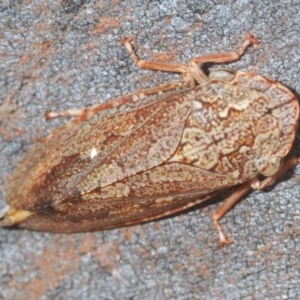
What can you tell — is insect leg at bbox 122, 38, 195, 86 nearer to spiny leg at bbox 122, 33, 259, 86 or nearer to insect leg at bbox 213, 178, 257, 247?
spiny leg at bbox 122, 33, 259, 86

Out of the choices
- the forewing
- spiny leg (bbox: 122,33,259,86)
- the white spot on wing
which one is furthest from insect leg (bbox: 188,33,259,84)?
the white spot on wing

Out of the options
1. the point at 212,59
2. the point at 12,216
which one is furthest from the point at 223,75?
the point at 12,216

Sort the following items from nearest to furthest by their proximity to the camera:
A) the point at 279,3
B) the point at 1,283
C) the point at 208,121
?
the point at 208,121 → the point at 279,3 → the point at 1,283

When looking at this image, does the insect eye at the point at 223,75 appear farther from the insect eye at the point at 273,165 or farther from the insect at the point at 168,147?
the insect eye at the point at 273,165

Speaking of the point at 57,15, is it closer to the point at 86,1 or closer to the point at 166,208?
the point at 86,1

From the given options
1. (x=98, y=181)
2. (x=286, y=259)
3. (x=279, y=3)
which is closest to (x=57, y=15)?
(x=98, y=181)

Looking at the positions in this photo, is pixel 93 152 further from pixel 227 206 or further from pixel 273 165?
pixel 273 165
